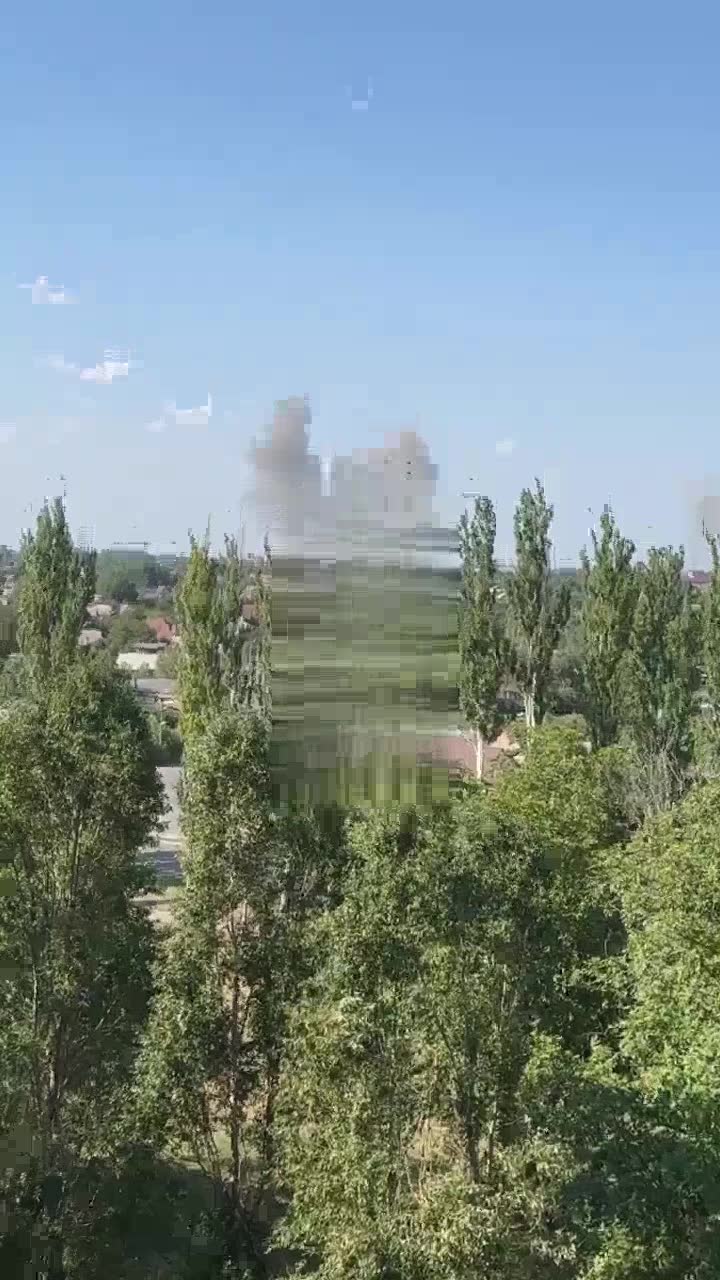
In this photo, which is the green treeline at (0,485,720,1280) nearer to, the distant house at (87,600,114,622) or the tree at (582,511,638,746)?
the tree at (582,511,638,746)

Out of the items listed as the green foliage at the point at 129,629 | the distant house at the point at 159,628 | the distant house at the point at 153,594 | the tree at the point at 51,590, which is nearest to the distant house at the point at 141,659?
the green foliage at the point at 129,629

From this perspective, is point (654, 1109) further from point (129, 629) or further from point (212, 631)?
point (129, 629)

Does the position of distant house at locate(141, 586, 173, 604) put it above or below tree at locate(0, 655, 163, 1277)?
above

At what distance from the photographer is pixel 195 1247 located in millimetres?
7434

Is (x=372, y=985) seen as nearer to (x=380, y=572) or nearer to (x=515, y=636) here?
(x=380, y=572)

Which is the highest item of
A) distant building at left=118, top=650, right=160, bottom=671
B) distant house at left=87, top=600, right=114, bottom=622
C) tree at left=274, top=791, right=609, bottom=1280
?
distant house at left=87, top=600, right=114, bottom=622

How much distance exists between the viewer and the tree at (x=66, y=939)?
23.4 feet

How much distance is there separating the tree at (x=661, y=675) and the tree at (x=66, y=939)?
1021cm

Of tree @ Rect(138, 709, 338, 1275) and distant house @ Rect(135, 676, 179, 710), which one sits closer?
tree @ Rect(138, 709, 338, 1275)

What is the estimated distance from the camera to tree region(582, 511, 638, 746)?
1680 cm

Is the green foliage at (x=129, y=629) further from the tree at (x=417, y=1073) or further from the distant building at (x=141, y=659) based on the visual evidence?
the tree at (x=417, y=1073)

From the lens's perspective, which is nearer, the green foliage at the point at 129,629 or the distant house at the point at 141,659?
the distant house at the point at 141,659

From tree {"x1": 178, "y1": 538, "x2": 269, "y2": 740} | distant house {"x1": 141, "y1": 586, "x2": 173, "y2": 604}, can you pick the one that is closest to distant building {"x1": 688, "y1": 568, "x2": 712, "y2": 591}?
tree {"x1": 178, "y1": 538, "x2": 269, "y2": 740}

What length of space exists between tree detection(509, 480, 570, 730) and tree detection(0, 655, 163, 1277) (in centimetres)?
1053
